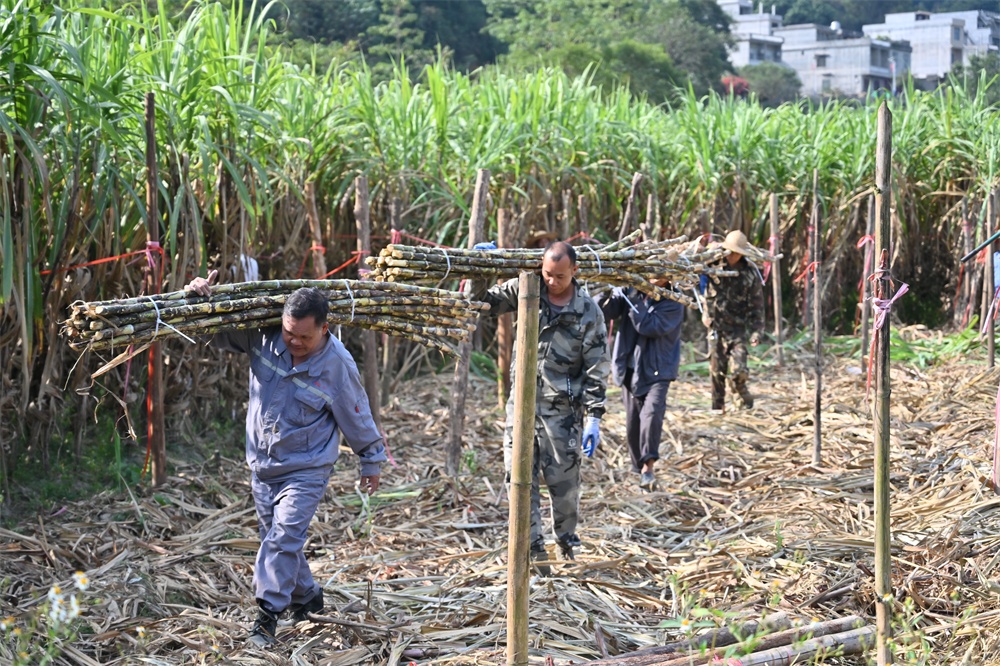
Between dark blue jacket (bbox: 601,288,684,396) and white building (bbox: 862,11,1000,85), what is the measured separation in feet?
185

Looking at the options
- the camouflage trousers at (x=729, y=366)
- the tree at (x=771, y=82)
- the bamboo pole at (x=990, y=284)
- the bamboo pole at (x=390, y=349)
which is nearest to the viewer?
the bamboo pole at (x=390, y=349)

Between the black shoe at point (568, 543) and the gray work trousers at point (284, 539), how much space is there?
142cm

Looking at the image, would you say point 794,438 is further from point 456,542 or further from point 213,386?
point 213,386

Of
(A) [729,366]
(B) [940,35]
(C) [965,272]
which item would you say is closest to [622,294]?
(A) [729,366]

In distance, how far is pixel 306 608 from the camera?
4.36 metres

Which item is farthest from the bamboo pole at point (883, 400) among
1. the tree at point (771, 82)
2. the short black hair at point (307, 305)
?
the tree at point (771, 82)

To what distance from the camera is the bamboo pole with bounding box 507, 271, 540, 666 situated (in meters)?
3.11

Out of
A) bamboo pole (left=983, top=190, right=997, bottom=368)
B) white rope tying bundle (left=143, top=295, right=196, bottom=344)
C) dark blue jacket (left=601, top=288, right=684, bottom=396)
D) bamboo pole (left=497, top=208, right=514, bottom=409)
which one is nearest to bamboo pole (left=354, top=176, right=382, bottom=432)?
bamboo pole (left=497, top=208, right=514, bottom=409)

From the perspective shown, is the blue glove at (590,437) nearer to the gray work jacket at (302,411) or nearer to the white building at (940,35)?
the gray work jacket at (302,411)

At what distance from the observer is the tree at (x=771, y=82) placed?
49344 millimetres

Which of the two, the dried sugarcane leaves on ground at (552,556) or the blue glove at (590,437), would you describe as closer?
the dried sugarcane leaves on ground at (552,556)

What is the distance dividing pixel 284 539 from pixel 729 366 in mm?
5380

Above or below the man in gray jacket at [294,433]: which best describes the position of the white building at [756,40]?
above

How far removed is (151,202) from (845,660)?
380cm
